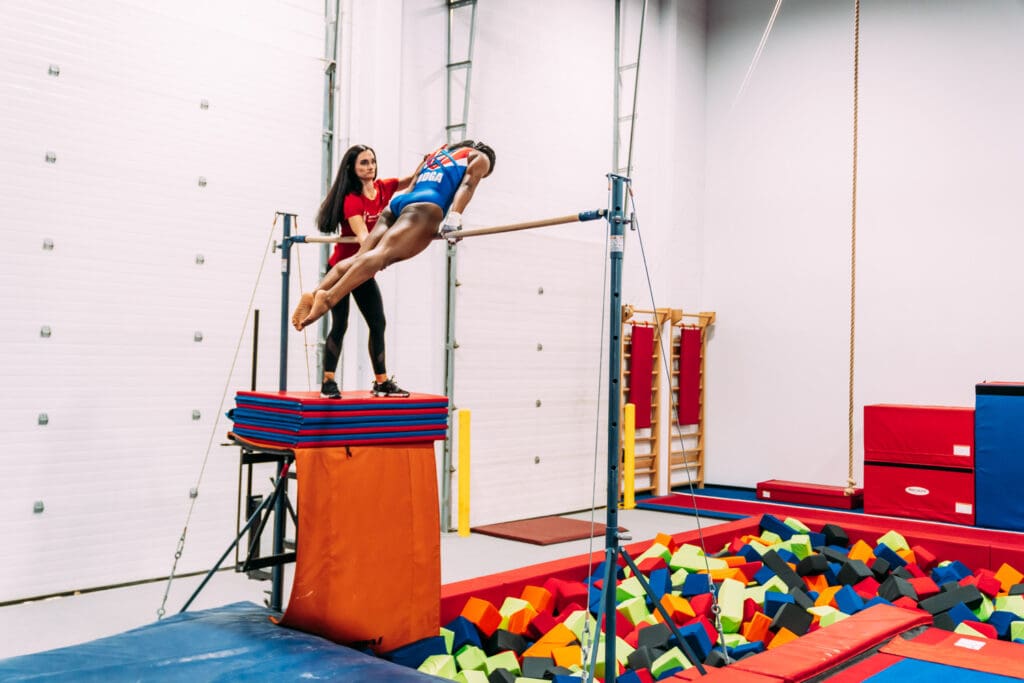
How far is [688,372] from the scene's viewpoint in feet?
31.1

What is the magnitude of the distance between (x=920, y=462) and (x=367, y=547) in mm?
5477

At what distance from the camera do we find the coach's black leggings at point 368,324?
4156 mm

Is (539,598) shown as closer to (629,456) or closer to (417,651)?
(417,651)

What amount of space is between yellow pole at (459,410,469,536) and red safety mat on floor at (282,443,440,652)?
242 cm

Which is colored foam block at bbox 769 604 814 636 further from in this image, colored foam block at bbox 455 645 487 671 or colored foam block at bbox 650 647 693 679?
colored foam block at bbox 455 645 487 671

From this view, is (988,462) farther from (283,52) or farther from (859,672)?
(283,52)

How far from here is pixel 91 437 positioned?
5.16 metres

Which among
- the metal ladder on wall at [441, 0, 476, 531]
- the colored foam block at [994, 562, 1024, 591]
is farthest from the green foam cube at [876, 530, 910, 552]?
the metal ladder on wall at [441, 0, 476, 531]

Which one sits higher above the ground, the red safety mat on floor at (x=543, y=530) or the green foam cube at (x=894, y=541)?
the green foam cube at (x=894, y=541)

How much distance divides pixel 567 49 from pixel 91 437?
5.59 m

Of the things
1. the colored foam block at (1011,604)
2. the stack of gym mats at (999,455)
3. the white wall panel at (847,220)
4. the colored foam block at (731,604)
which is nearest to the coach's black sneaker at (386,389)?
the colored foam block at (731,604)

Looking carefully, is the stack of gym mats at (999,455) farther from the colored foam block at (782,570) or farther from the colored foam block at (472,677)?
the colored foam block at (472,677)

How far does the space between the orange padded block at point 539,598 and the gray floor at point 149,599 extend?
68cm

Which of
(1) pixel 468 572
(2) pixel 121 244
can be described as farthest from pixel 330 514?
(2) pixel 121 244
